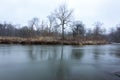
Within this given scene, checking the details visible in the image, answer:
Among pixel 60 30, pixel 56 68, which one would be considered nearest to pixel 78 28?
pixel 60 30

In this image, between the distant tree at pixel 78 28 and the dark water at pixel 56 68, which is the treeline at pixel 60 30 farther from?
the dark water at pixel 56 68

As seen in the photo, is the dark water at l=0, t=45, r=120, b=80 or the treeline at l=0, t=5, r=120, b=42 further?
the treeline at l=0, t=5, r=120, b=42

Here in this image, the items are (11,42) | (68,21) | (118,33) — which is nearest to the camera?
(11,42)

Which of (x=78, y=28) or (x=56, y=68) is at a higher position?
(x=78, y=28)

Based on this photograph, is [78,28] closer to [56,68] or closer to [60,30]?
[60,30]

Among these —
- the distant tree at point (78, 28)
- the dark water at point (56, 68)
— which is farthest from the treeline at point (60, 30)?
the dark water at point (56, 68)

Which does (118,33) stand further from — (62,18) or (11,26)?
(11,26)

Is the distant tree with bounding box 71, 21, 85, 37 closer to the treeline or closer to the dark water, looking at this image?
the treeline

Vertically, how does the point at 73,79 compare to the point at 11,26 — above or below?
below

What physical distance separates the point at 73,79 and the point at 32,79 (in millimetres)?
1568

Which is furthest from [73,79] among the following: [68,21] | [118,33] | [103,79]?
[118,33]

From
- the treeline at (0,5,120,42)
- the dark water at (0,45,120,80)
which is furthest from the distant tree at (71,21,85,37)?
the dark water at (0,45,120,80)

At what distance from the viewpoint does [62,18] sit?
165ft

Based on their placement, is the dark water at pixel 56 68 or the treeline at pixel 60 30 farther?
the treeline at pixel 60 30
